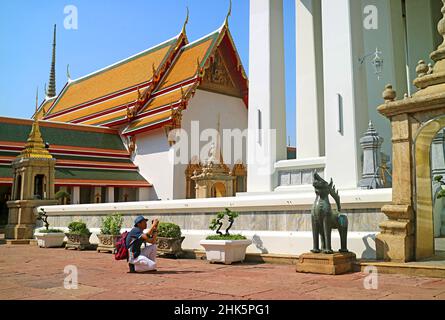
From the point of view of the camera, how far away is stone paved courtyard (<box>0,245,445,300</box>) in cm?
423

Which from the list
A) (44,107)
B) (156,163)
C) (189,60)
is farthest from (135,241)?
(44,107)

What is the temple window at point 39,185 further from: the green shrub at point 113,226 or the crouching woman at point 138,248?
the crouching woman at point 138,248

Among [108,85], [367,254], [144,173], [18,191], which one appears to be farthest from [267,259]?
[108,85]

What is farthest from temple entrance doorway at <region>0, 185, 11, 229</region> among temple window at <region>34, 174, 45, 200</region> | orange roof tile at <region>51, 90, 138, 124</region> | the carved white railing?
the carved white railing

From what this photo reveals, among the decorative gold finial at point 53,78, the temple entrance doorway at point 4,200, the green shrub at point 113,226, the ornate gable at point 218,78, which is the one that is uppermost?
the decorative gold finial at point 53,78

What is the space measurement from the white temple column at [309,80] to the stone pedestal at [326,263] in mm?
6702

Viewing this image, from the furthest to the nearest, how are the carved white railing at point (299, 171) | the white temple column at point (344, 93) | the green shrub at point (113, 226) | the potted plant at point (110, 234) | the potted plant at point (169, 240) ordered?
the carved white railing at point (299, 171), the green shrub at point (113, 226), the potted plant at point (110, 234), the white temple column at point (344, 93), the potted plant at point (169, 240)

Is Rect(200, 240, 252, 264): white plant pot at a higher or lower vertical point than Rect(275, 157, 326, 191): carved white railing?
lower

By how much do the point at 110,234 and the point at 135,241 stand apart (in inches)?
151

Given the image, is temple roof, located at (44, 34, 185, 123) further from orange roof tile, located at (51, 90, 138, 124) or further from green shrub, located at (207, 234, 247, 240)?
green shrub, located at (207, 234, 247, 240)

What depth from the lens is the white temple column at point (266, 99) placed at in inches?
425

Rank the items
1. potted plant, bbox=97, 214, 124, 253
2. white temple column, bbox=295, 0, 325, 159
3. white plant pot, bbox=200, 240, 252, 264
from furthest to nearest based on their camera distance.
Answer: white temple column, bbox=295, 0, 325, 159 < potted plant, bbox=97, 214, 124, 253 < white plant pot, bbox=200, 240, 252, 264

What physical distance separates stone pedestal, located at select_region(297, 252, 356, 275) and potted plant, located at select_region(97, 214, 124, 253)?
5055 millimetres

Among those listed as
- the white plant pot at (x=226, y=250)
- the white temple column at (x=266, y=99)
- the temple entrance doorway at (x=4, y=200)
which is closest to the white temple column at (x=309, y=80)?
the white temple column at (x=266, y=99)
